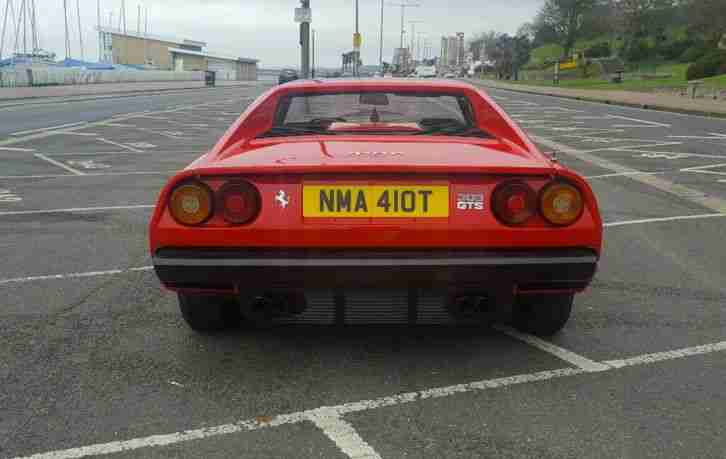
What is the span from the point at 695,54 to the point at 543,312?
59689mm

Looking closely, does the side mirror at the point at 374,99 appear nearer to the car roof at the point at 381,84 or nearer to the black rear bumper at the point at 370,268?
the car roof at the point at 381,84

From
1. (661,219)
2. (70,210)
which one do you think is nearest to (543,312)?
(661,219)

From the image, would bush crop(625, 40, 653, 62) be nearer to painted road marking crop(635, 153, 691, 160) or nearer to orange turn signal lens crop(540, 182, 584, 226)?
painted road marking crop(635, 153, 691, 160)

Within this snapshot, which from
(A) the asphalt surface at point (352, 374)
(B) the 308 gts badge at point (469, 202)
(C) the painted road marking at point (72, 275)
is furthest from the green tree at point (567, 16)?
(B) the 308 gts badge at point (469, 202)

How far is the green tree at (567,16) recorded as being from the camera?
83.6 metres

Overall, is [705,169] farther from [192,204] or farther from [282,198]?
[192,204]

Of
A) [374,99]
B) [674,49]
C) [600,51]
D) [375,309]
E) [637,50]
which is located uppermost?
[600,51]

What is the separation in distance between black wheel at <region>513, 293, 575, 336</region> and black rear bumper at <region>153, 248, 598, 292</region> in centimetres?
Answer: 47

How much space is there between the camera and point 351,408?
287 cm

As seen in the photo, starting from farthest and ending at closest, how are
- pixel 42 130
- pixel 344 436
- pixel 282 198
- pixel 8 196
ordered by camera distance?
pixel 42 130 < pixel 8 196 < pixel 282 198 < pixel 344 436

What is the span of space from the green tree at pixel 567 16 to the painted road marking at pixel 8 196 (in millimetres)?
82860

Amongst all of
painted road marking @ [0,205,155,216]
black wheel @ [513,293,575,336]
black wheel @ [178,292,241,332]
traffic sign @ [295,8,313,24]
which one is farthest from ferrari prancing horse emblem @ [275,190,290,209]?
traffic sign @ [295,8,313,24]

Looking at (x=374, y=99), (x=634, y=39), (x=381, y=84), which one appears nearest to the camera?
(x=381, y=84)

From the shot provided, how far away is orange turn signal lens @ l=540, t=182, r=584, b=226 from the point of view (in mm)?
3066
